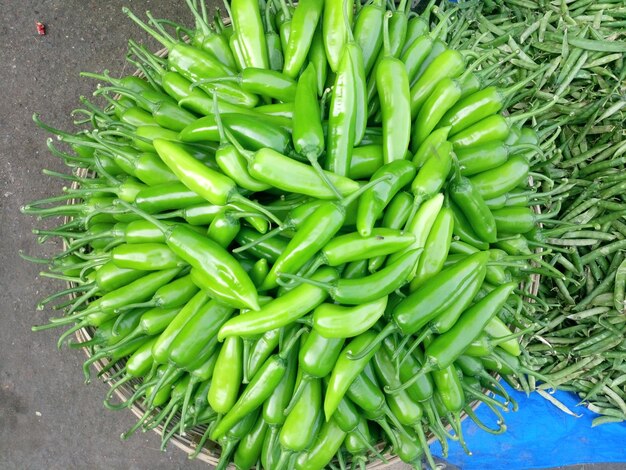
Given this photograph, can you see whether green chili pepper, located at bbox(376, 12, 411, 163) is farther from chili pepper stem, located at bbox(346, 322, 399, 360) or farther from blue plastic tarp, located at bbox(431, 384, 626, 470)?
blue plastic tarp, located at bbox(431, 384, 626, 470)

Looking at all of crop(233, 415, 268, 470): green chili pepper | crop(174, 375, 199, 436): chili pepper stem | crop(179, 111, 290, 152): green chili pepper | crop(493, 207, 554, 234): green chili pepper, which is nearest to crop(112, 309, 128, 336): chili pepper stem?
crop(174, 375, 199, 436): chili pepper stem

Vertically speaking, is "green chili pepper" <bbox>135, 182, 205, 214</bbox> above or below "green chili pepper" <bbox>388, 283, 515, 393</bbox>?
above

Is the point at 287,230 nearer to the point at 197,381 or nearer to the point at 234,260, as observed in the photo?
the point at 234,260

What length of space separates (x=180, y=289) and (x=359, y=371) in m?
0.75

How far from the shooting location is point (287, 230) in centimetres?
177

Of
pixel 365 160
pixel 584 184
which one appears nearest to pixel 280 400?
pixel 365 160

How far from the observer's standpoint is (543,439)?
276 cm

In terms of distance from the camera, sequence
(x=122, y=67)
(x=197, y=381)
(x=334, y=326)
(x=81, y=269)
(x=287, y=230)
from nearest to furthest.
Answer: (x=334, y=326), (x=287, y=230), (x=197, y=381), (x=81, y=269), (x=122, y=67)

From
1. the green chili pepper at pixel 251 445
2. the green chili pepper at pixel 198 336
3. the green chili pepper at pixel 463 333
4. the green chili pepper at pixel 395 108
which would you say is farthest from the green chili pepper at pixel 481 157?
the green chili pepper at pixel 251 445

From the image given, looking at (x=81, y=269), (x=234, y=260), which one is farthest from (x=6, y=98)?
(x=234, y=260)

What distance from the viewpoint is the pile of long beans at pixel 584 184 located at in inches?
99.7

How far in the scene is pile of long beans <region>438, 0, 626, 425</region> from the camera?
253 centimetres

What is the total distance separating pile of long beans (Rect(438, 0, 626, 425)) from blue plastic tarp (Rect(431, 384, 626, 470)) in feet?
0.39

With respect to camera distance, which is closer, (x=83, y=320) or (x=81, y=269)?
(x=83, y=320)
